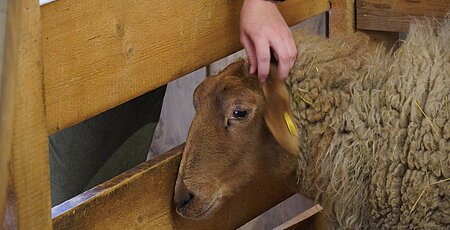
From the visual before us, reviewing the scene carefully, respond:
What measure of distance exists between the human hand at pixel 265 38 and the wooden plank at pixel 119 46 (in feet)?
0.58

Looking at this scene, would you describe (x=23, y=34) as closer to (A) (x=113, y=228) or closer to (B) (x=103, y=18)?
(B) (x=103, y=18)

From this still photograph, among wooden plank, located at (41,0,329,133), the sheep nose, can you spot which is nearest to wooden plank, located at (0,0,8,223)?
wooden plank, located at (41,0,329,133)

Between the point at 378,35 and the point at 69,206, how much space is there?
1312 millimetres

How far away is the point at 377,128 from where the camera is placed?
161cm

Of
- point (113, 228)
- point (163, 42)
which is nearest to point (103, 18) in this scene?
point (163, 42)

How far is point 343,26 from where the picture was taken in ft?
7.91

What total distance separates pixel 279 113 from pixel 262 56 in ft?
0.62

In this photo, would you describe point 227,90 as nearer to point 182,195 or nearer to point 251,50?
point 251,50

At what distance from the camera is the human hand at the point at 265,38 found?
5.33 ft

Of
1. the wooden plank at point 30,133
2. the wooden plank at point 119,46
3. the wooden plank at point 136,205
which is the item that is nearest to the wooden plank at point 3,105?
the wooden plank at point 30,133

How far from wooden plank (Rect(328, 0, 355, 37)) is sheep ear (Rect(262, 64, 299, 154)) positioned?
720mm

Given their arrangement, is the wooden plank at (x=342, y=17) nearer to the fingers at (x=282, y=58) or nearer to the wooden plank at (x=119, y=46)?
the wooden plank at (x=119, y=46)

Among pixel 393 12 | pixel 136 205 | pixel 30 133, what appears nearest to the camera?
pixel 30 133

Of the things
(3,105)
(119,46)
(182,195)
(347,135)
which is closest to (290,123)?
(347,135)
